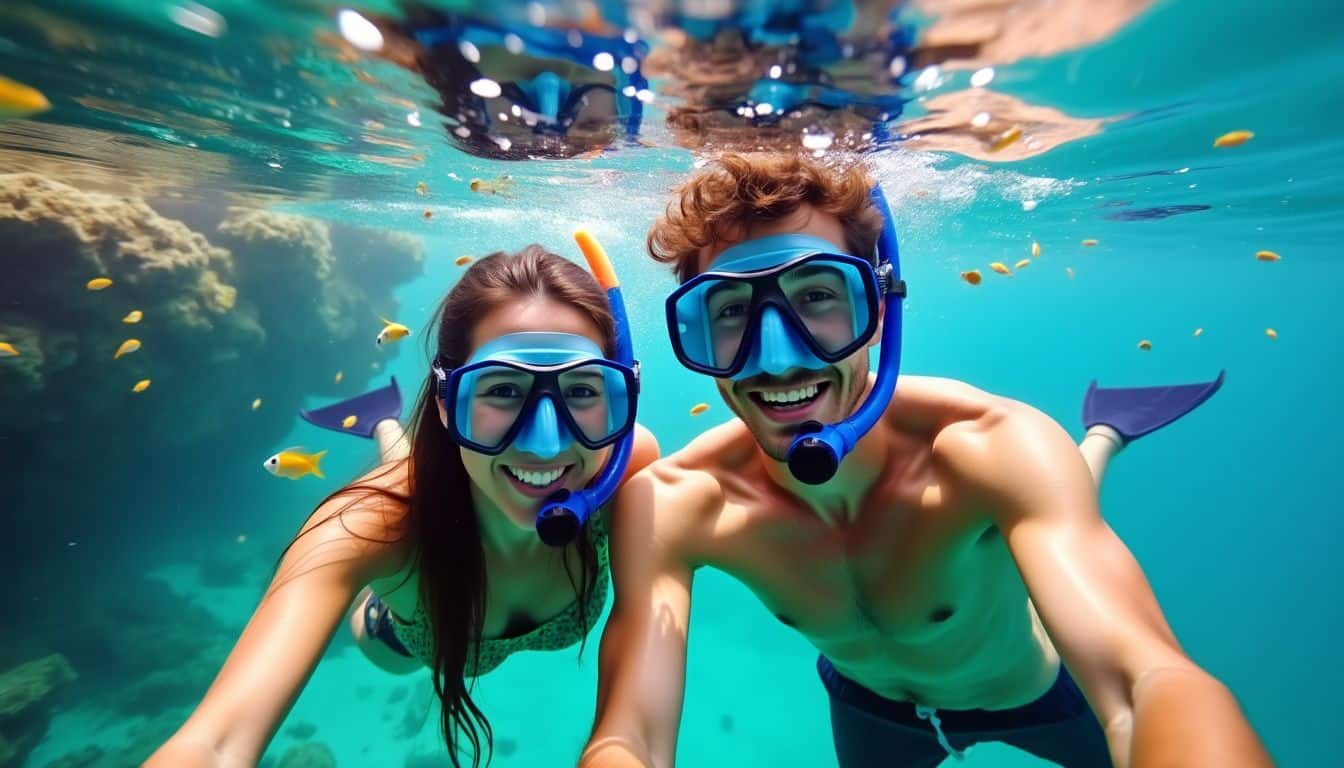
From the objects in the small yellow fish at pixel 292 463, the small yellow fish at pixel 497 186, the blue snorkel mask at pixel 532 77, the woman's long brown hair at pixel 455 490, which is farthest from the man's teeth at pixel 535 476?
the small yellow fish at pixel 497 186

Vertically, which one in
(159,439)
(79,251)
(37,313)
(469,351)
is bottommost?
(159,439)

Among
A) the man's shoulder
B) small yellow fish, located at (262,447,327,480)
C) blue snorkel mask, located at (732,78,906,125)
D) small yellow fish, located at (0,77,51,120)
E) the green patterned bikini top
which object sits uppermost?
blue snorkel mask, located at (732,78,906,125)

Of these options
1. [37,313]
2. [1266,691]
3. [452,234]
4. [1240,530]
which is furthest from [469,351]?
[1240,530]

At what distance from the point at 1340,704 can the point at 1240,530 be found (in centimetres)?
5748

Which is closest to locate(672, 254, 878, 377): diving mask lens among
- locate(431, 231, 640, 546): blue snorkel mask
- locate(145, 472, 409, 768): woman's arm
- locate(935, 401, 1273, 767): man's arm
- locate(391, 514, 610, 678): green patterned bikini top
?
locate(431, 231, 640, 546): blue snorkel mask

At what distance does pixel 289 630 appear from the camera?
7.38ft

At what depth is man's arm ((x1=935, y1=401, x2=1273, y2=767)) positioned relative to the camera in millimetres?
1339

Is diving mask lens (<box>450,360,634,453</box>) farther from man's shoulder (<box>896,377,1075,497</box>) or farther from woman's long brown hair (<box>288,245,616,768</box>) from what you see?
man's shoulder (<box>896,377,1075,497</box>)

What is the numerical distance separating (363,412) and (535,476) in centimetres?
538

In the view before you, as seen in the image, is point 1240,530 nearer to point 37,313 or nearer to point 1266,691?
point 1266,691

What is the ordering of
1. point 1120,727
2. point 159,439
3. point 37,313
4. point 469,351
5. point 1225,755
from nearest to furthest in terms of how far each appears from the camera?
point 1225,755 < point 1120,727 < point 469,351 < point 37,313 < point 159,439

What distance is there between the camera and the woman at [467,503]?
217cm

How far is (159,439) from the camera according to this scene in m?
12.6

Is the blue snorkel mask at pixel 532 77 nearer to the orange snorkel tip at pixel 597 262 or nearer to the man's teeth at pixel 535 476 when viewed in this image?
the orange snorkel tip at pixel 597 262
